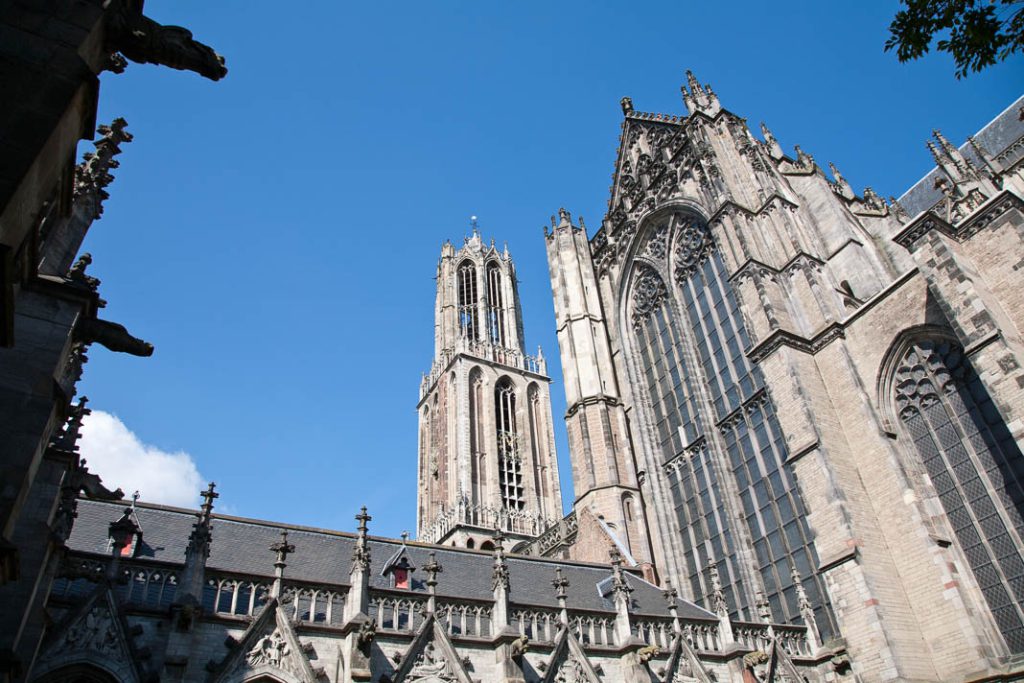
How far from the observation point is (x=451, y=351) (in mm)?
53594

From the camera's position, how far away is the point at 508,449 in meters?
49.9

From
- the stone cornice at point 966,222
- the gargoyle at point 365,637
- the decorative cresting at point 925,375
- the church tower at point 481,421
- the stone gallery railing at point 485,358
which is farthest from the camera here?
the stone gallery railing at point 485,358

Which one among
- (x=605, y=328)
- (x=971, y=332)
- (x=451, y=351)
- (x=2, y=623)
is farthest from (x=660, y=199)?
(x=451, y=351)

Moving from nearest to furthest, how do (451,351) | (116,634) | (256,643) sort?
(116,634) < (256,643) < (451,351)

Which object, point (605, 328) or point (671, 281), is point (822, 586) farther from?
point (605, 328)

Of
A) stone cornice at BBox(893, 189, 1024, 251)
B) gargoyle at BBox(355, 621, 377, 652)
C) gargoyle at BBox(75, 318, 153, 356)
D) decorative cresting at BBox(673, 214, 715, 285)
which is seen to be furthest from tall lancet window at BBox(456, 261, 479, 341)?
gargoyle at BBox(75, 318, 153, 356)

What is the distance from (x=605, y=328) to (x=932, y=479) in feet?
43.7

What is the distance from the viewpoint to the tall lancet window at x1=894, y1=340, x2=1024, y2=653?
13562 millimetres

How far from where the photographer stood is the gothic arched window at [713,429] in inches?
690

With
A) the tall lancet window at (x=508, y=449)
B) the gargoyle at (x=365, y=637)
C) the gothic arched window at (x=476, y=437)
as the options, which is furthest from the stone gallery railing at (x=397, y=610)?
the tall lancet window at (x=508, y=449)

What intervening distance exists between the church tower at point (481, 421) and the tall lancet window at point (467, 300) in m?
0.09

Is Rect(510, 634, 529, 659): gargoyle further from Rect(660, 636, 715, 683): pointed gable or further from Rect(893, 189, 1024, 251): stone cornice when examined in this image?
Rect(893, 189, 1024, 251): stone cornice

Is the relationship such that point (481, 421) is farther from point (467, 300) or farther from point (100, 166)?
point (100, 166)

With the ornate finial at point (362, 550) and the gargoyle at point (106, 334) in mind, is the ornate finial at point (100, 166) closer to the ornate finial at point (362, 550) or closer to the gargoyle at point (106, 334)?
the gargoyle at point (106, 334)
